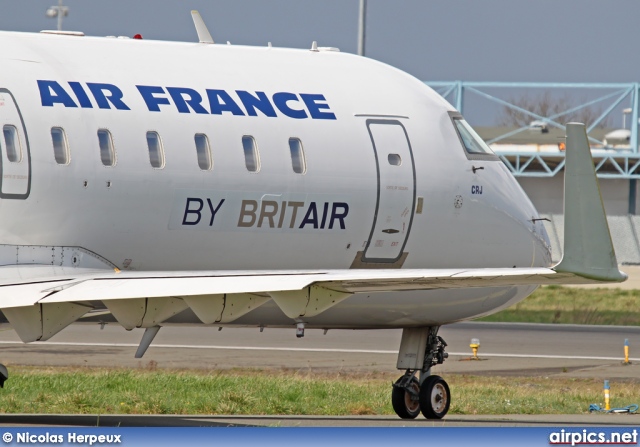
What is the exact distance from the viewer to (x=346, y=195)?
15.6 meters

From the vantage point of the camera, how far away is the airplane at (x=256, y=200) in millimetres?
12789

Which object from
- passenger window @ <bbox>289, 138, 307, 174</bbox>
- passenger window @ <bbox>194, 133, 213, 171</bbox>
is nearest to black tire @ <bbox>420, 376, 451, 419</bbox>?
passenger window @ <bbox>289, 138, 307, 174</bbox>

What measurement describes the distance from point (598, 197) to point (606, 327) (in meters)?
28.0

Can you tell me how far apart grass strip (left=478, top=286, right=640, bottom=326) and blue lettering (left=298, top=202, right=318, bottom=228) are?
26014mm

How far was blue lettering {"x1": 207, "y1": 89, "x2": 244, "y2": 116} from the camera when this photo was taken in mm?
14781

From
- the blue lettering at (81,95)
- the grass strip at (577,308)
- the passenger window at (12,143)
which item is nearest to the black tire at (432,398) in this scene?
the blue lettering at (81,95)

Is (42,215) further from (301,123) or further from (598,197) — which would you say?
(598,197)

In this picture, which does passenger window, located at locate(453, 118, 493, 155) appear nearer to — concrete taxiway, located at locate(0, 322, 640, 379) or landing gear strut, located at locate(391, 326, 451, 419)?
landing gear strut, located at locate(391, 326, 451, 419)

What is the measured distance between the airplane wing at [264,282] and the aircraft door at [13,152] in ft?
2.47

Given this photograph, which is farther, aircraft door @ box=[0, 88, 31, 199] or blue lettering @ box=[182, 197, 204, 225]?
blue lettering @ box=[182, 197, 204, 225]

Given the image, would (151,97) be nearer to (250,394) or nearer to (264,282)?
(264,282)

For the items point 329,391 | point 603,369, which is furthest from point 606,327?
point 329,391

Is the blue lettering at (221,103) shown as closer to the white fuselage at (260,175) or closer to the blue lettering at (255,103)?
the white fuselage at (260,175)

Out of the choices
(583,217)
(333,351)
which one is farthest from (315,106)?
(333,351)
